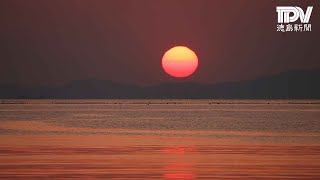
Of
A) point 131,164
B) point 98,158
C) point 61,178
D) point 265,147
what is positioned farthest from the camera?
point 265,147

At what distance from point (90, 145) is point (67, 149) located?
275 cm

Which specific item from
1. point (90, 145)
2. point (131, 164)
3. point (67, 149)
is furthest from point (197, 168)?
point (90, 145)

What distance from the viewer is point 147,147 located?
29328 mm

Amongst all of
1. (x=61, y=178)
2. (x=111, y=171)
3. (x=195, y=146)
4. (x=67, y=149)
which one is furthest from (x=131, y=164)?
(x=195, y=146)

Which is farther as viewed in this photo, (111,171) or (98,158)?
(98,158)

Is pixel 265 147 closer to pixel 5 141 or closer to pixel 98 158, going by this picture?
pixel 98 158

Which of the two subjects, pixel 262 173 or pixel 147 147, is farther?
pixel 147 147

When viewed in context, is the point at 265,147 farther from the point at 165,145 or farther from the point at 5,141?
the point at 5,141

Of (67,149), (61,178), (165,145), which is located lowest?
(61,178)

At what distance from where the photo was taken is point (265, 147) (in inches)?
1169

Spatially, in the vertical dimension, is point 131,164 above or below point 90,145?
below

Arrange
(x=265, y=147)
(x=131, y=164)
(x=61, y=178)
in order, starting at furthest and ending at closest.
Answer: (x=265, y=147), (x=131, y=164), (x=61, y=178)

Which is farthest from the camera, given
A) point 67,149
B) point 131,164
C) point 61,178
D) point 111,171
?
point 67,149

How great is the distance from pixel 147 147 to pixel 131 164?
765cm
